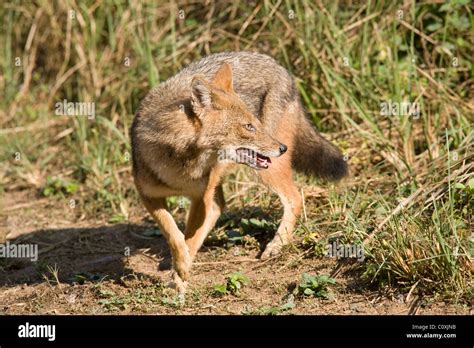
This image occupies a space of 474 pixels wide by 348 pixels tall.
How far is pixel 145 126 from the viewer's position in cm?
627

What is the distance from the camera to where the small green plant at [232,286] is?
599 centimetres

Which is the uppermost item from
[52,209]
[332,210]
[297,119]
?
[297,119]

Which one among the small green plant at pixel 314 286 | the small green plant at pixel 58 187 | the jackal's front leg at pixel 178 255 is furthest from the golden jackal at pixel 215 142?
the small green plant at pixel 58 187

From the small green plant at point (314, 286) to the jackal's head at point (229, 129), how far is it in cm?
92

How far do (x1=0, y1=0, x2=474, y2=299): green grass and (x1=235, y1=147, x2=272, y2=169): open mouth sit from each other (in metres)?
0.89

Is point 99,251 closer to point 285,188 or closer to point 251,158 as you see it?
point 285,188

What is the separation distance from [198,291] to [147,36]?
13.1ft

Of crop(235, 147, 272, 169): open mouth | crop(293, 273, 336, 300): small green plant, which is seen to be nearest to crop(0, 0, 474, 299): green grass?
crop(293, 273, 336, 300): small green plant

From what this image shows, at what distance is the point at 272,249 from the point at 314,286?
40.1 inches

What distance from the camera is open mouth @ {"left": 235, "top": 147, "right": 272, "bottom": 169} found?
5.98 meters

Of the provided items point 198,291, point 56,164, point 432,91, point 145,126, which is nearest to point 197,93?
point 145,126

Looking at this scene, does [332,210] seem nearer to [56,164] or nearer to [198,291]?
[198,291]

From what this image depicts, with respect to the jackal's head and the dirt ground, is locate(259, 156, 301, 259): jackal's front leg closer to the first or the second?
the dirt ground

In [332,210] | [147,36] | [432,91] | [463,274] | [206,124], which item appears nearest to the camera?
[463,274]
